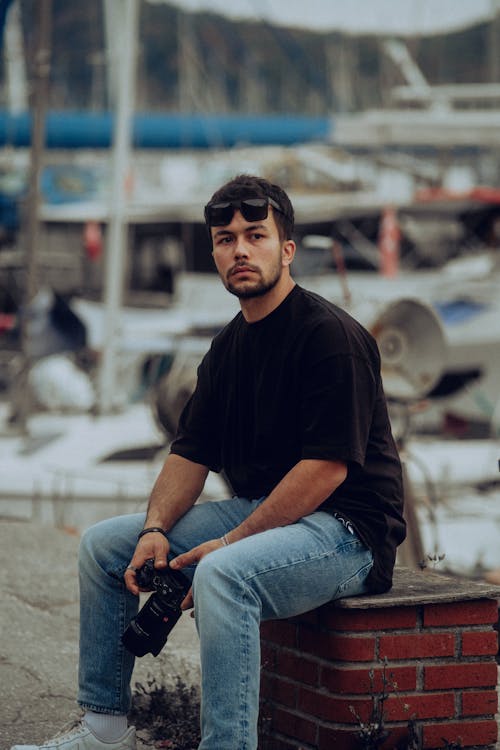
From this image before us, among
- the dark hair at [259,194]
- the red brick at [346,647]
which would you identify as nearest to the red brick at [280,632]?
the red brick at [346,647]

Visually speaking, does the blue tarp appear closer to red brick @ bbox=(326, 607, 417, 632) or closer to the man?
the man

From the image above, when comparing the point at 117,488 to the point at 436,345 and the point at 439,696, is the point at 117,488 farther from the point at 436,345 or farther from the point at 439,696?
the point at 439,696

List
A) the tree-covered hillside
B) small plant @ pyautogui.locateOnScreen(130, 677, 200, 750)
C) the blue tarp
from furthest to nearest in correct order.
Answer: the blue tarp, the tree-covered hillside, small plant @ pyautogui.locateOnScreen(130, 677, 200, 750)

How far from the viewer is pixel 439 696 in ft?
12.0

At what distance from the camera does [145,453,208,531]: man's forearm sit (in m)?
3.80

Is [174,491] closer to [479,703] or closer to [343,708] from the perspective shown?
[343,708]

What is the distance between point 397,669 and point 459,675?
0.20 m

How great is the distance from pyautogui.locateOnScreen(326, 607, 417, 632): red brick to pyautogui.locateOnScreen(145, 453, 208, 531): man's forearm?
0.56 meters

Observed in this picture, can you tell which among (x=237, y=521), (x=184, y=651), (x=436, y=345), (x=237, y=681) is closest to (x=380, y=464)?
(x=237, y=521)

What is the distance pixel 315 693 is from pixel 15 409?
8.47 meters

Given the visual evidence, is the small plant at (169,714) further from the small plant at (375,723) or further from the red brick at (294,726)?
the small plant at (375,723)

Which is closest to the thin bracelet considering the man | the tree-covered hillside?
the man

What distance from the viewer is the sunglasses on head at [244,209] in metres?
3.69

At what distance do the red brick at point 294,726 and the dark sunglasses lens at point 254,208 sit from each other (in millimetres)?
1404
